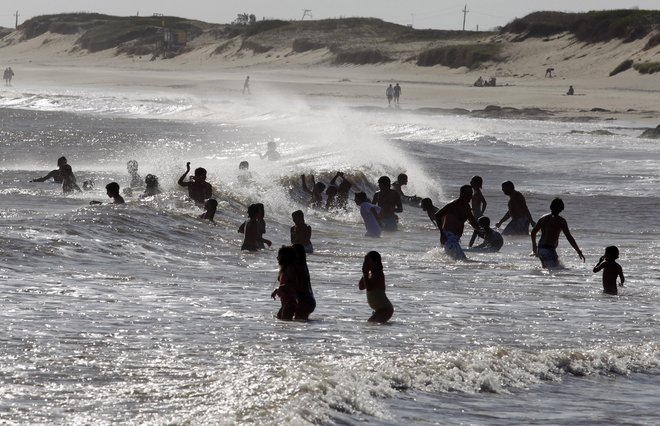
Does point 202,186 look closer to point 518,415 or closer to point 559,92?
point 518,415

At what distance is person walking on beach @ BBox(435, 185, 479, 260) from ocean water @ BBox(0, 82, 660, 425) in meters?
0.32

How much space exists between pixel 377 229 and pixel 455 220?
3.70 metres

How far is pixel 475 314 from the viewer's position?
12.2m

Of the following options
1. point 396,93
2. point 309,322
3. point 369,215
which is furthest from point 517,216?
point 396,93

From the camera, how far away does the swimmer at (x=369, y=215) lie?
1930 centimetres

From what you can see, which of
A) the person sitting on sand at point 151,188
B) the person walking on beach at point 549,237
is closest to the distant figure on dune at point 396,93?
the person sitting on sand at point 151,188

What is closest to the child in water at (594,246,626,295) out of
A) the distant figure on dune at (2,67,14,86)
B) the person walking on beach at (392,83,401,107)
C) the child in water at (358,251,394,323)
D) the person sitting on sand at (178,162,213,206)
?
the child in water at (358,251,394,323)

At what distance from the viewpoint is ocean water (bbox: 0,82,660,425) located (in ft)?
28.1

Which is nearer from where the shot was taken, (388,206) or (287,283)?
(287,283)

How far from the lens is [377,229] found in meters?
19.5

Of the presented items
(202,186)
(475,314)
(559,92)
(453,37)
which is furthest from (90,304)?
(453,37)

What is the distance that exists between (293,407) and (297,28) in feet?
374

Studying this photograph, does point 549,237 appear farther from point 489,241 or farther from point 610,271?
point 489,241

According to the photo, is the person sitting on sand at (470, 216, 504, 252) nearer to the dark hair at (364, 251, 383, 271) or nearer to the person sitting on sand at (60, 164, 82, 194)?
the dark hair at (364, 251, 383, 271)
